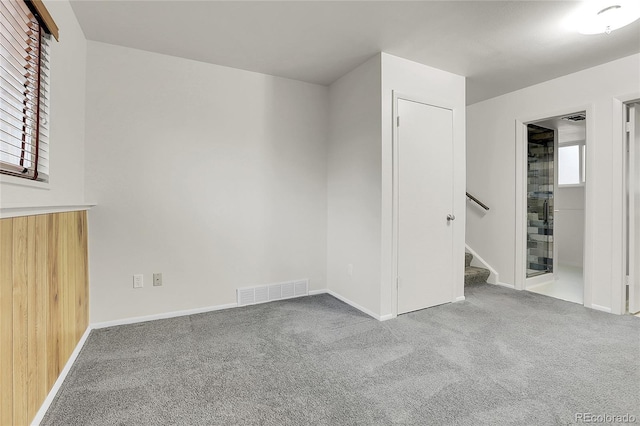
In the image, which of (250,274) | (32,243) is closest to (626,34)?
(250,274)

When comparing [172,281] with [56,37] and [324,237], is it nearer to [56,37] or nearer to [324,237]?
[324,237]

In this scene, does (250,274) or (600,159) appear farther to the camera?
(250,274)

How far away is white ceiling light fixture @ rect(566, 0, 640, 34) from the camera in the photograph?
1991mm

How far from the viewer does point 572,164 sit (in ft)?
17.3

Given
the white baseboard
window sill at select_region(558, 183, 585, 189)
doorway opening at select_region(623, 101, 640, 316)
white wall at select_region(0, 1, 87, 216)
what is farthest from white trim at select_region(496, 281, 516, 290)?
white wall at select_region(0, 1, 87, 216)

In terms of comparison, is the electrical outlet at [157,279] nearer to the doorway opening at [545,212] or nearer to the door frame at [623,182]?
the doorway opening at [545,212]

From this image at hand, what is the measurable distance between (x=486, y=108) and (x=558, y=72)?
2.93ft

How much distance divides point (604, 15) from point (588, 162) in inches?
58.6

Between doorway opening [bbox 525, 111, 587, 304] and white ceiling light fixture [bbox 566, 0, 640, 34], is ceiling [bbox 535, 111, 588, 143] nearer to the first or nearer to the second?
doorway opening [bbox 525, 111, 587, 304]

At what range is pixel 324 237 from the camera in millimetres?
3609

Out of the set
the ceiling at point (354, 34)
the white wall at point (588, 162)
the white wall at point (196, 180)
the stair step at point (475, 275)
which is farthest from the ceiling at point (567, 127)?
the white wall at point (196, 180)

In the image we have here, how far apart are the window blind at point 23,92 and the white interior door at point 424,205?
97.9 inches

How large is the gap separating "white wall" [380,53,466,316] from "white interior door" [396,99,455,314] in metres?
0.09

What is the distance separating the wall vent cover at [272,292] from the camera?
10.3 feet
